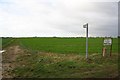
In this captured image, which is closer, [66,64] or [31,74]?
[31,74]

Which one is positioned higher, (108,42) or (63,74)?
(108,42)

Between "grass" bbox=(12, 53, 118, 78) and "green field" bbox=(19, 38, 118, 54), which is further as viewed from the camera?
"green field" bbox=(19, 38, 118, 54)

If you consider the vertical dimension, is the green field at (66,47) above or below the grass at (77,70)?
above

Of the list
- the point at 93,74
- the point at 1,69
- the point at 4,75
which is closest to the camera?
the point at 93,74

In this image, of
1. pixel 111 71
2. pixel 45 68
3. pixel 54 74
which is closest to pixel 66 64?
pixel 45 68

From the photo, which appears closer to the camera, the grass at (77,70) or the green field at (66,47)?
the grass at (77,70)

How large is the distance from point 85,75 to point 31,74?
2.83 metres

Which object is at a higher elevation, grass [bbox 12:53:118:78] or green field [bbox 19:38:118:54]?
green field [bbox 19:38:118:54]

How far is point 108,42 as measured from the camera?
18.0 metres

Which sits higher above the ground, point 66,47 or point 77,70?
point 66,47

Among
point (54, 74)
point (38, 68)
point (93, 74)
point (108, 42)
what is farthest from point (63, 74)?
point (108, 42)

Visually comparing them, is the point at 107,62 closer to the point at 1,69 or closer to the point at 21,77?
the point at 21,77

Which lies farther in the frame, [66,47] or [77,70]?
[66,47]

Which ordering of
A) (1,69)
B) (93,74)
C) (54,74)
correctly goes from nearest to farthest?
(93,74) → (54,74) → (1,69)
